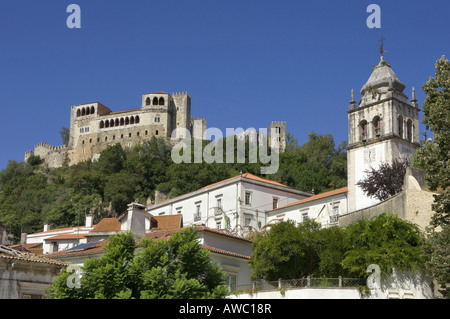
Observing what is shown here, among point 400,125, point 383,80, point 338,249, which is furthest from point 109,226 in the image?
point 338,249

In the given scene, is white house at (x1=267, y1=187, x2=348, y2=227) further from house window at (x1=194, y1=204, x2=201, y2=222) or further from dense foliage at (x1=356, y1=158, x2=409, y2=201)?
house window at (x1=194, y1=204, x2=201, y2=222)

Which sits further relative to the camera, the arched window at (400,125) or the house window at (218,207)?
the house window at (218,207)

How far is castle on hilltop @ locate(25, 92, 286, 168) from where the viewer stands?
12938 cm

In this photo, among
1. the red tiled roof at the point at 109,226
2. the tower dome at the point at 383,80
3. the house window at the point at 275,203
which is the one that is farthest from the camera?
the house window at the point at 275,203

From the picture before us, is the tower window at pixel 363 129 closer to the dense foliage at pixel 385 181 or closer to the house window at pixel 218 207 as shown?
the dense foliage at pixel 385 181

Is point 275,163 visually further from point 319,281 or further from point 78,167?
point 319,281

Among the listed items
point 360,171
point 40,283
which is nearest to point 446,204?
point 40,283

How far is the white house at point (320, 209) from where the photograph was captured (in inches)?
2234

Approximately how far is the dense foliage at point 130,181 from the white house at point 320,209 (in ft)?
83.2

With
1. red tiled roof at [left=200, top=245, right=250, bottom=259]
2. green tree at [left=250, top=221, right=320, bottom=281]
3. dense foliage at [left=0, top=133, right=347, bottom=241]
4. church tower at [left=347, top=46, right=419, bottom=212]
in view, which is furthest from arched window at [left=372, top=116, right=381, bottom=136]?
dense foliage at [left=0, top=133, right=347, bottom=241]

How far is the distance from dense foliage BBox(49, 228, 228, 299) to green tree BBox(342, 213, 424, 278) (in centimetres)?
729

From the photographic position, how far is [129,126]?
429ft

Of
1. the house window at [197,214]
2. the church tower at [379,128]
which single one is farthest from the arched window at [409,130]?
the house window at [197,214]

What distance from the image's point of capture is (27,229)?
9031cm
